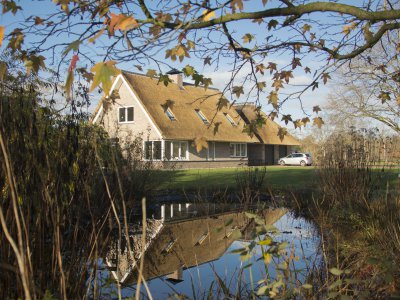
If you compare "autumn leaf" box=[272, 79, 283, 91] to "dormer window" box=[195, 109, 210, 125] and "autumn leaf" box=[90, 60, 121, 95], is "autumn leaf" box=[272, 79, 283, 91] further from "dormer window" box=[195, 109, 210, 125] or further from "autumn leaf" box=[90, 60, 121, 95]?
"dormer window" box=[195, 109, 210, 125]

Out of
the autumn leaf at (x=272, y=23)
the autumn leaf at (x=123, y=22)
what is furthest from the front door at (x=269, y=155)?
the autumn leaf at (x=123, y=22)

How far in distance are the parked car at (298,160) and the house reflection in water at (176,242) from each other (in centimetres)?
2731

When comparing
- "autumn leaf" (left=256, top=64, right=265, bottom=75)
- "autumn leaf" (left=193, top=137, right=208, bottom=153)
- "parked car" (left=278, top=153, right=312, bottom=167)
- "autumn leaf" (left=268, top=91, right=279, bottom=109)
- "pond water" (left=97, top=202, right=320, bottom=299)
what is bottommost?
"pond water" (left=97, top=202, right=320, bottom=299)

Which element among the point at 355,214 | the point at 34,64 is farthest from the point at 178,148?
the point at 34,64

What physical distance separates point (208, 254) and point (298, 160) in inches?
1237

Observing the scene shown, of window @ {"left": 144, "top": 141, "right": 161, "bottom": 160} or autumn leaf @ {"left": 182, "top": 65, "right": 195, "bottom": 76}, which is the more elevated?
autumn leaf @ {"left": 182, "top": 65, "right": 195, "bottom": 76}

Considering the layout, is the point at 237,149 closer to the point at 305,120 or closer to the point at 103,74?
the point at 305,120

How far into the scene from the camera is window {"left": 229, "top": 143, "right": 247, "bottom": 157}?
3148 centimetres

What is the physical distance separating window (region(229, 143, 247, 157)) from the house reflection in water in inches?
888

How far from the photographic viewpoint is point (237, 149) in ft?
105

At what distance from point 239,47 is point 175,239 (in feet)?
9.43

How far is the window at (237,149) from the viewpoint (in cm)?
3148

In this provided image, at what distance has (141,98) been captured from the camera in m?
25.9

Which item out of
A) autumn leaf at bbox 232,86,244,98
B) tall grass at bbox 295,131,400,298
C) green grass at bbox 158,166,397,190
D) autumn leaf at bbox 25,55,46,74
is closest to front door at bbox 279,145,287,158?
green grass at bbox 158,166,397,190
